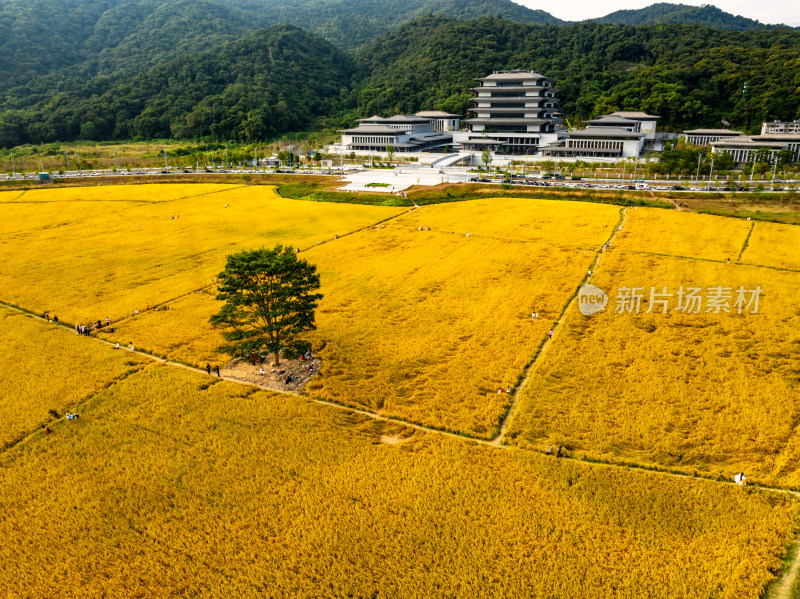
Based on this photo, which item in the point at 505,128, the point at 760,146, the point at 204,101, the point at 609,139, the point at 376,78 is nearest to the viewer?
the point at 760,146

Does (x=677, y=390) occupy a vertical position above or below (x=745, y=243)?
below

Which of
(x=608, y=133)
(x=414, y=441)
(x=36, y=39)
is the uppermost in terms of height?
(x=36, y=39)

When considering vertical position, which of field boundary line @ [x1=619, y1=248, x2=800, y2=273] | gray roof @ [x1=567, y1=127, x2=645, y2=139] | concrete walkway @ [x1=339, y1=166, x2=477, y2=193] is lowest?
field boundary line @ [x1=619, y1=248, x2=800, y2=273]

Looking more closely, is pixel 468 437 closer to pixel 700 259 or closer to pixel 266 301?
pixel 266 301

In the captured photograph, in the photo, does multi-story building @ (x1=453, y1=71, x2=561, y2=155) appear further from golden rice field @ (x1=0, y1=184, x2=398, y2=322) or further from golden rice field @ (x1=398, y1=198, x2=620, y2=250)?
golden rice field @ (x1=0, y1=184, x2=398, y2=322)

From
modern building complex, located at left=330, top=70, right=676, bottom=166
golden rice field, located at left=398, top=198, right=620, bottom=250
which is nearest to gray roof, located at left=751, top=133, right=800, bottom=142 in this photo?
modern building complex, located at left=330, top=70, right=676, bottom=166

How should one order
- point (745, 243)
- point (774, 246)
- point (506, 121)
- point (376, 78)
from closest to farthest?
point (774, 246) < point (745, 243) < point (506, 121) < point (376, 78)

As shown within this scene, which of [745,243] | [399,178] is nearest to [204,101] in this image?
[399,178]
